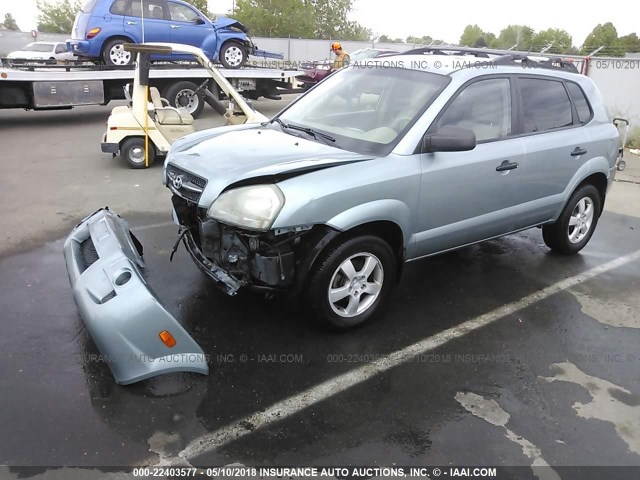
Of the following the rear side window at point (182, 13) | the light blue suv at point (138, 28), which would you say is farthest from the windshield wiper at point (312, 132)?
the rear side window at point (182, 13)

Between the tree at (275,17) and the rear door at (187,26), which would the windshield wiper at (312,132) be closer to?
the rear door at (187,26)

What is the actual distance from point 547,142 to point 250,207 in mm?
2799

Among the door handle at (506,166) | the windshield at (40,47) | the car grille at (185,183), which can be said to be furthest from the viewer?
the windshield at (40,47)

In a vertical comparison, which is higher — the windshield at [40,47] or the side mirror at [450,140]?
the windshield at [40,47]

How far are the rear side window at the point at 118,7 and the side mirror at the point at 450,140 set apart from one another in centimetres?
1100

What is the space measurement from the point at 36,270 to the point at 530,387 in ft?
13.3

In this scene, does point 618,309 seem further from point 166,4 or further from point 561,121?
point 166,4

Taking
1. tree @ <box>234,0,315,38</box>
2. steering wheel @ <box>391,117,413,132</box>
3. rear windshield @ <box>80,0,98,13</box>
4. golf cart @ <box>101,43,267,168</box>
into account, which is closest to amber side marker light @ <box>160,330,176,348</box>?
steering wheel @ <box>391,117,413,132</box>

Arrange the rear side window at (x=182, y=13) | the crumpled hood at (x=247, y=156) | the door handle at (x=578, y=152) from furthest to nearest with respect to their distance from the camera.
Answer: the rear side window at (x=182, y=13) → the door handle at (x=578, y=152) → the crumpled hood at (x=247, y=156)

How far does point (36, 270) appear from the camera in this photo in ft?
15.2

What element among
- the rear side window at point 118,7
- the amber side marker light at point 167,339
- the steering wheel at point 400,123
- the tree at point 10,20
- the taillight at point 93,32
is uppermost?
the tree at point 10,20

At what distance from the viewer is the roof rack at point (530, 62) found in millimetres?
4453

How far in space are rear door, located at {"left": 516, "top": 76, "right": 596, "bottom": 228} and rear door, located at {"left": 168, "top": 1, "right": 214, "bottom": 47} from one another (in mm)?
10630

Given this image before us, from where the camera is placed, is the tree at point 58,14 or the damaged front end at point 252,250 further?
the tree at point 58,14
